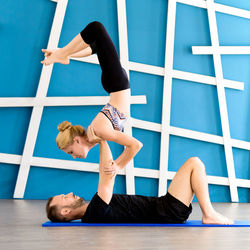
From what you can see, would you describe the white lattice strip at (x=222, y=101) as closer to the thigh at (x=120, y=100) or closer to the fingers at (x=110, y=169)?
the thigh at (x=120, y=100)

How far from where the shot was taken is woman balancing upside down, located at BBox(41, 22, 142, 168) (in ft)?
7.48

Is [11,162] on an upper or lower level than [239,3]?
lower

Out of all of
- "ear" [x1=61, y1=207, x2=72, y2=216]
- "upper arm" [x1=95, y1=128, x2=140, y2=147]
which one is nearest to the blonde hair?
"upper arm" [x1=95, y1=128, x2=140, y2=147]

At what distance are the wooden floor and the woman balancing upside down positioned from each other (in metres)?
0.49

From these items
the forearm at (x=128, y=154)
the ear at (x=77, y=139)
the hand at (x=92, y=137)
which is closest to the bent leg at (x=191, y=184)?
the forearm at (x=128, y=154)

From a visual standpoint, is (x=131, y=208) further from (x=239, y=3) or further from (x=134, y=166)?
(x=239, y=3)

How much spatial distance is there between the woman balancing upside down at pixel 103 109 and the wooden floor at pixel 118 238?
0.49 metres

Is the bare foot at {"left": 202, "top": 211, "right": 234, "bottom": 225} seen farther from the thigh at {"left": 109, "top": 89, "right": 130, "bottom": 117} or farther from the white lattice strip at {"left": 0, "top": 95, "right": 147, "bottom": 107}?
the white lattice strip at {"left": 0, "top": 95, "right": 147, "bottom": 107}

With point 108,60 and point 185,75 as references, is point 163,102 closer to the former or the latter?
point 185,75

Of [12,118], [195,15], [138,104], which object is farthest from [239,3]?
[12,118]

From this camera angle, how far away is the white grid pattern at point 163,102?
434 cm

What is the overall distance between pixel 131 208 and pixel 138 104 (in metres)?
2.56

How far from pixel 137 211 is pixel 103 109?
2.29 feet

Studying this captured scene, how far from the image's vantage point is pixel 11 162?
170 inches
